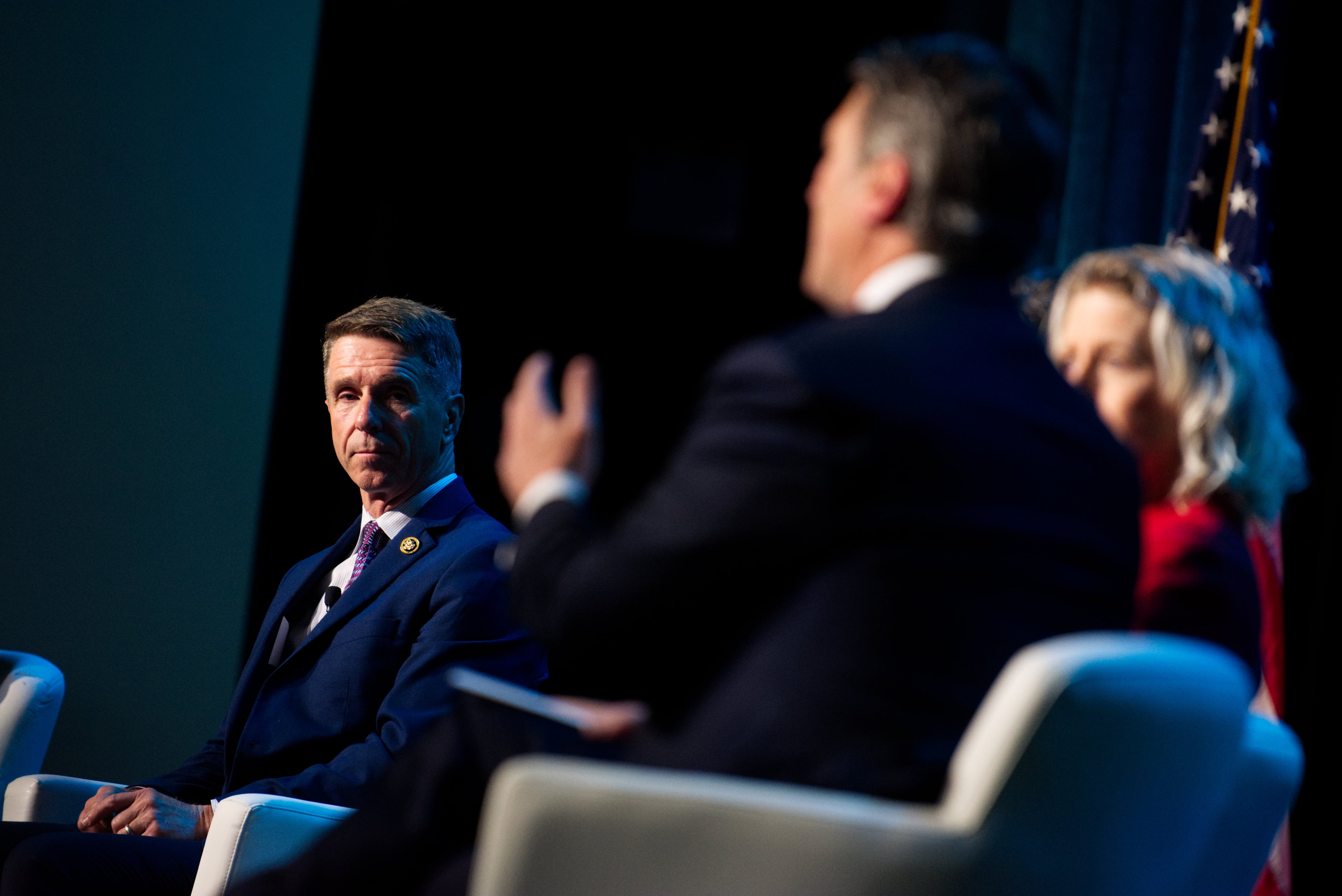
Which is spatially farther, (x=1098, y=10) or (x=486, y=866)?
(x=1098, y=10)

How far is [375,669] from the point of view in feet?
6.64

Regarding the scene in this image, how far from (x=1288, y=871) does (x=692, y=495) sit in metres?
2.17

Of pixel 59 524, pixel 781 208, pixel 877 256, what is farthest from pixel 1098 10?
pixel 59 524

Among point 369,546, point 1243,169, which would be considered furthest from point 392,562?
point 1243,169

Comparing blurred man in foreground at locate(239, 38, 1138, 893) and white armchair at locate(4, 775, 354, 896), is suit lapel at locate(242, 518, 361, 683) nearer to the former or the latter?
white armchair at locate(4, 775, 354, 896)

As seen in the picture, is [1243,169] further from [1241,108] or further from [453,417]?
[453,417]

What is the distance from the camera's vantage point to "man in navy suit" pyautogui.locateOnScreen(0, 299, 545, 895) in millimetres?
1894

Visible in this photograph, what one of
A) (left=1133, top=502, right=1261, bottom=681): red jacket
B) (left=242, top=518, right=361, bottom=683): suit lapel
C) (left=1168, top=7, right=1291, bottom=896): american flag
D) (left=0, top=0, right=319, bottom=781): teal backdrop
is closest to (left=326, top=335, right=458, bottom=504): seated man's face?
(left=242, top=518, right=361, bottom=683): suit lapel

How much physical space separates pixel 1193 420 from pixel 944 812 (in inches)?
22.2

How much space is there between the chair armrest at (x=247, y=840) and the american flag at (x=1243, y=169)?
6.57 ft

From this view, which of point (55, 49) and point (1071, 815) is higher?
point (55, 49)

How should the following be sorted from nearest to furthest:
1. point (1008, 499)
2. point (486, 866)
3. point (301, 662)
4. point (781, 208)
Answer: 1. point (486, 866)
2. point (1008, 499)
3. point (301, 662)
4. point (781, 208)

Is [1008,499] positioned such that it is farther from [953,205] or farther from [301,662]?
[301,662]

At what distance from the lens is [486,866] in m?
0.94
